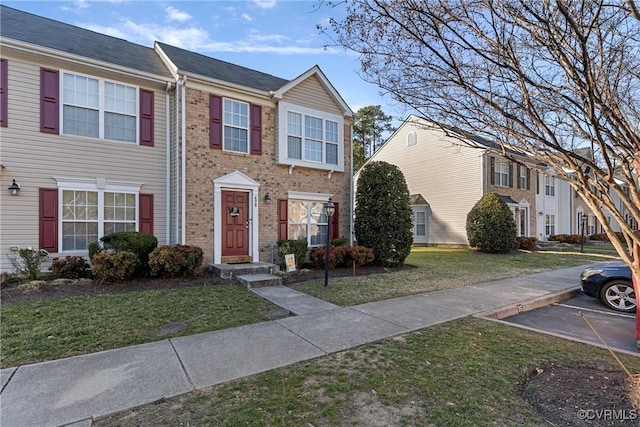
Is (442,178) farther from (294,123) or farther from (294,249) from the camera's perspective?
(294,249)

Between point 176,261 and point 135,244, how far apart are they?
1.16 m

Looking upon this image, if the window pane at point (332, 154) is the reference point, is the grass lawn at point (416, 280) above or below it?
below

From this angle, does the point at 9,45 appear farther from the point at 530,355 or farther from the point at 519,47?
the point at 530,355

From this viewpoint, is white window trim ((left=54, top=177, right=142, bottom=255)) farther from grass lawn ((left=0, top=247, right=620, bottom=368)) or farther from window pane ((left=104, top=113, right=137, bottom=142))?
grass lawn ((left=0, top=247, right=620, bottom=368))

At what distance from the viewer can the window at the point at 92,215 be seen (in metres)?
8.32

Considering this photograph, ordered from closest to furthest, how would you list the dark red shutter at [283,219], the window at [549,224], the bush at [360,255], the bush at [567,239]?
1. the bush at [360,255]
2. the dark red shutter at [283,219]
3. the bush at [567,239]
4. the window at [549,224]

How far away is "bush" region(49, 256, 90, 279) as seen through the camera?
7.70m

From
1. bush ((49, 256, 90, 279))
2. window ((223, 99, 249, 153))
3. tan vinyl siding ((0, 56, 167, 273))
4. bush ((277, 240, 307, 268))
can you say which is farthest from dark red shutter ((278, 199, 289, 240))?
bush ((49, 256, 90, 279))

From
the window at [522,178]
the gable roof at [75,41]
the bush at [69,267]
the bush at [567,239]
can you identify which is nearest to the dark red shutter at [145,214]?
the bush at [69,267]

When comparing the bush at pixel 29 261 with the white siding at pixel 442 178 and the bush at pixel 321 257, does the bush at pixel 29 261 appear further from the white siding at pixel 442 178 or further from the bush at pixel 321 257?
the white siding at pixel 442 178

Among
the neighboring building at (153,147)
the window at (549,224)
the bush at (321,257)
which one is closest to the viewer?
the neighboring building at (153,147)

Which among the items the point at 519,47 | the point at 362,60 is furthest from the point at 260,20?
the point at 519,47

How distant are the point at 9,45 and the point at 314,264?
31.4 ft

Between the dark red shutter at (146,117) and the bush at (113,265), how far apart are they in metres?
3.47
